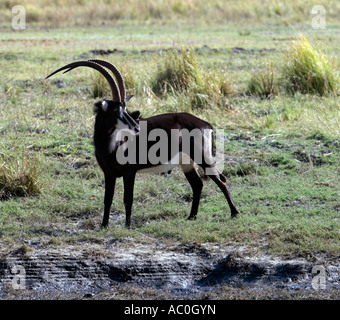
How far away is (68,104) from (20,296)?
5.78 metres

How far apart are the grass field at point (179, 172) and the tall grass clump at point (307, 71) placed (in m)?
0.16

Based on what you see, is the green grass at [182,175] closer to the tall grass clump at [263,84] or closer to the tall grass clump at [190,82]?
the tall grass clump at [190,82]

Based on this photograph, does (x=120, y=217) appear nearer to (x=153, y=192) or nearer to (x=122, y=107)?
(x=153, y=192)

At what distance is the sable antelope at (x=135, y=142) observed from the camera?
586cm

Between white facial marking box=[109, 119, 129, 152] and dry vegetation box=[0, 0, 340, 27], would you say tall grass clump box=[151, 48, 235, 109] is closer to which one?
white facial marking box=[109, 119, 129, 152]

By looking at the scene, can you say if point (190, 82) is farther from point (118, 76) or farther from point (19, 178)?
point (118, 76)

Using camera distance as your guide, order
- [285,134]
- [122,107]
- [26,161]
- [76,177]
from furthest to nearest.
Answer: [285,134] < [76,177] < [26,161] < [122,107]

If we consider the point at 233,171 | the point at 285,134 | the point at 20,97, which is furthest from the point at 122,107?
the point at 20,97

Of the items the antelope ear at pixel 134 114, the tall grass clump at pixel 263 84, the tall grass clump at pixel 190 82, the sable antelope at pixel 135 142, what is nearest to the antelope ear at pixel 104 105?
the sable antelope at pixel 135 142

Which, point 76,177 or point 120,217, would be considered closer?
point 120,217

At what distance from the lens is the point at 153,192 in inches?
285

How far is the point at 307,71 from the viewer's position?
11086mm

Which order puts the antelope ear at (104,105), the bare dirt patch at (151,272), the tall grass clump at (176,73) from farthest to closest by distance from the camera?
the tall grass clump at (176,73) < the antelope ear at (104,105) < the bare dirt patch at (151,272)
